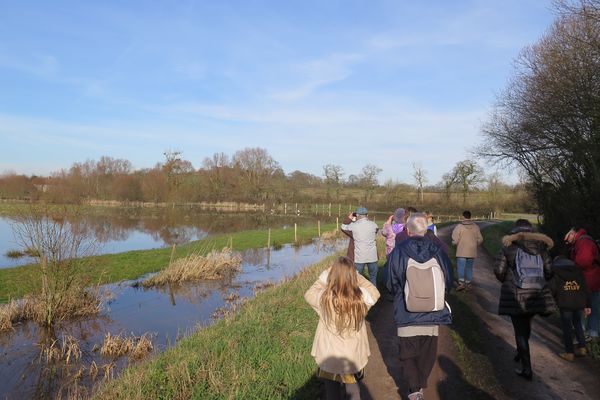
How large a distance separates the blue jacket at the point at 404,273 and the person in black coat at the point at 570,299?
271 cm

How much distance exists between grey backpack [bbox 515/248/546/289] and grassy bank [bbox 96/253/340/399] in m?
2.89

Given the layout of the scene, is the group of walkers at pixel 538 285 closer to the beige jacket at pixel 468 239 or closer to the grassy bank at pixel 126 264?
the beige jacket at pixel 468 239

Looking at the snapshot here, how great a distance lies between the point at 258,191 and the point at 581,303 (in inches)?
2784

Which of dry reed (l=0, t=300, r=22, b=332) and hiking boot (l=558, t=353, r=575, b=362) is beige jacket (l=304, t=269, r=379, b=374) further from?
dry reed (l=0, t=300, r=22, b=332)

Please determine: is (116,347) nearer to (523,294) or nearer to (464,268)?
(523,294)

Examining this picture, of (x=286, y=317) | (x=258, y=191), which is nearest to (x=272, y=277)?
(x=286, y=317)

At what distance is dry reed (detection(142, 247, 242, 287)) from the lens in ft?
54.1

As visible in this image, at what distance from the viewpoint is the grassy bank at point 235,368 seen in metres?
4.99

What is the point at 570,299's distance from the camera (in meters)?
5.84

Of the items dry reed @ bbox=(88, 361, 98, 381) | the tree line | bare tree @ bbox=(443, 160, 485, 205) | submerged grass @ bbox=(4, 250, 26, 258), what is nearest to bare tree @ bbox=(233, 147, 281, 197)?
the tree line

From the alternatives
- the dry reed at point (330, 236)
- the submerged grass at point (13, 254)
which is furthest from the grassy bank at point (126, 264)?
the submerged grass at point (13, 254)

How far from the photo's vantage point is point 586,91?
12.7 m

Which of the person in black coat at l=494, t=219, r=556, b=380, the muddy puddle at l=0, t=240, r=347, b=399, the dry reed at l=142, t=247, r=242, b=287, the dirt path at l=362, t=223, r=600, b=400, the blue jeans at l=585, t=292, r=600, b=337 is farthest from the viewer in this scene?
the dry reed at l=142, t=247, r=242, b=287

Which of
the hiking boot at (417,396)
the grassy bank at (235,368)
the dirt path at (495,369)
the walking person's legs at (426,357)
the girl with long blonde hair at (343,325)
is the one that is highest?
the girl with long blonde hair at (343,325)
